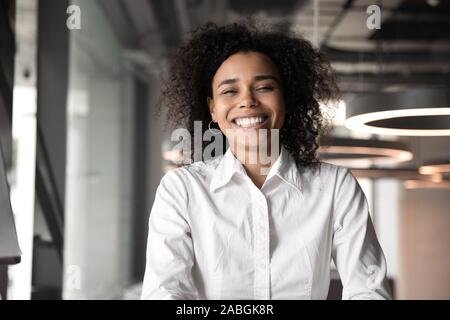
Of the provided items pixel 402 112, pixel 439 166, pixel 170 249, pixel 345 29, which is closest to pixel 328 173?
pixel 170 249

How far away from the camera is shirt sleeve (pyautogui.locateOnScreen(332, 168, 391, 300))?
1.29 m

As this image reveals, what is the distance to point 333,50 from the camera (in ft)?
17.4

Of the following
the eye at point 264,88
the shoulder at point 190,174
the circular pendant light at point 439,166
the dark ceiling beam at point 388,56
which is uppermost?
the dark ceiling beam at point 388,56

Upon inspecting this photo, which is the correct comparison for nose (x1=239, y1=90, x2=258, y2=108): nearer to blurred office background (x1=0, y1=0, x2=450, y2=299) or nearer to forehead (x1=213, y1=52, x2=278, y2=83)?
forehead (x1=213, y1=52, x2=278, y2=83)

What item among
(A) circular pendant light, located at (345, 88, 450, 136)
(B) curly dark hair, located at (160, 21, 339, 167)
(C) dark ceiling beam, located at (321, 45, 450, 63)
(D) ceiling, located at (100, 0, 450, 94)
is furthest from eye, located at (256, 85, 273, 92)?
(C) dark ceiling beam, located at (321, 45, 450, 63)

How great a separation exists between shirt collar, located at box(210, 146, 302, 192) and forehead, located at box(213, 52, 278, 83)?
18 cm

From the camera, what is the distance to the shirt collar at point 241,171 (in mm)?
1426

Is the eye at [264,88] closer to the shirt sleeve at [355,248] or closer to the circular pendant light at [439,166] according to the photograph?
the shirt sleeve at [355,248]

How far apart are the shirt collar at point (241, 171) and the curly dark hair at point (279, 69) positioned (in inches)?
2.5

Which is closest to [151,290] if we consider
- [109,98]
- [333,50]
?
[333,50]


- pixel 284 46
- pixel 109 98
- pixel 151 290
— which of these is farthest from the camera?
pixel 109 98

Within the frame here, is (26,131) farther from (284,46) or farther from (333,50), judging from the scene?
(333,50)

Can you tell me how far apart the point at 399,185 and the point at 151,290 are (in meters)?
5.46

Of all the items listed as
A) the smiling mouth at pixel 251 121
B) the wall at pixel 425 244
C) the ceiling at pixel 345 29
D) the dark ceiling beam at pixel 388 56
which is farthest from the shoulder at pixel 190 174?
the wall at pixel 425 244
